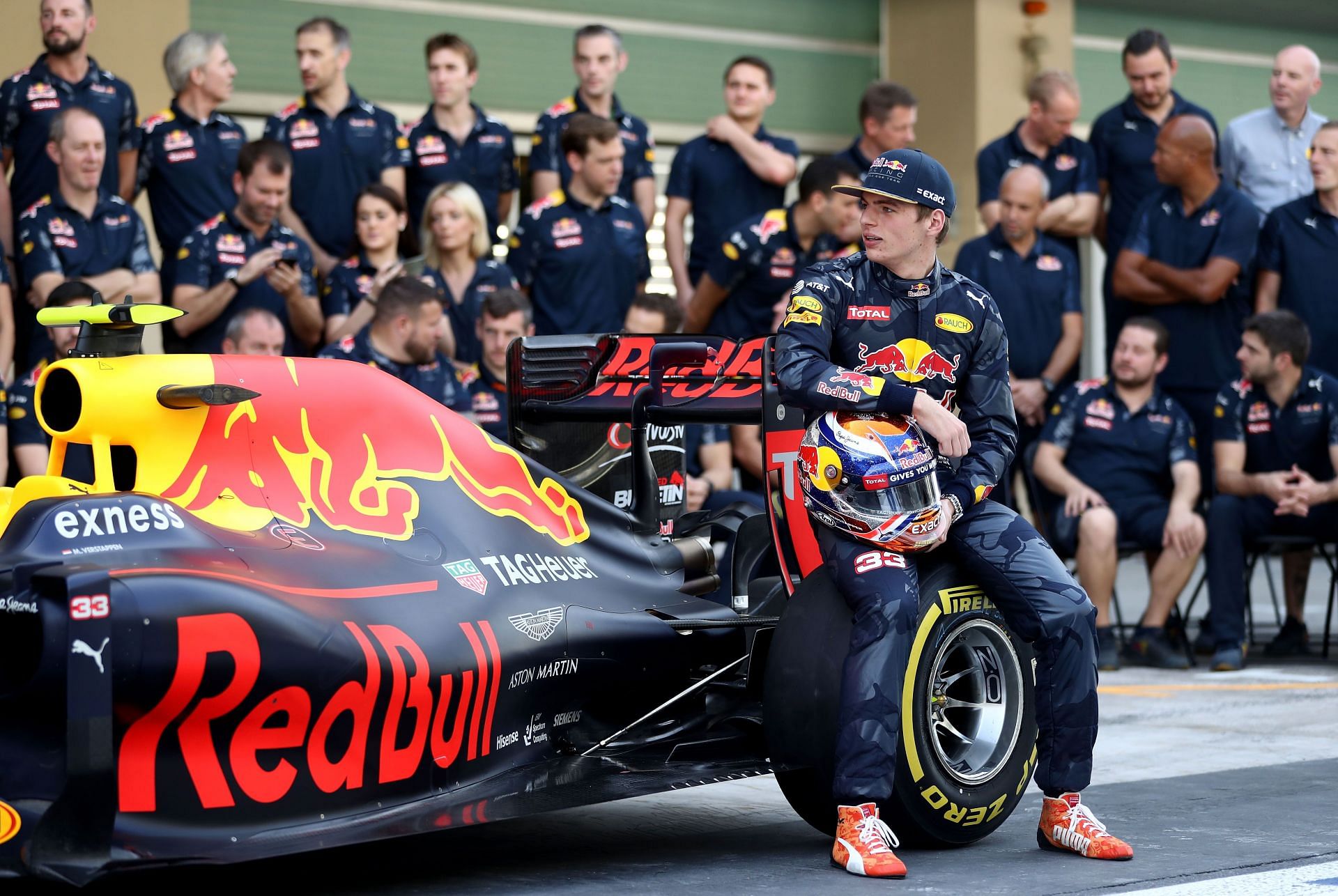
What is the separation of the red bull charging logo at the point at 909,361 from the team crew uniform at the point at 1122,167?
5635 millimetres

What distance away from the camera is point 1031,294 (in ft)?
33.5

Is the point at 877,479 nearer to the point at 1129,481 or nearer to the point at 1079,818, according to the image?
the point at 1079,818

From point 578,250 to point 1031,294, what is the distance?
7.97ft

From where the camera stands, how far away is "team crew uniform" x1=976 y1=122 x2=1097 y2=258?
35.2ft

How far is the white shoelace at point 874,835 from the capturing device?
4902mm

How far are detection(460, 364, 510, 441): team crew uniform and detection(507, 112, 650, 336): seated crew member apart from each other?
94 cm

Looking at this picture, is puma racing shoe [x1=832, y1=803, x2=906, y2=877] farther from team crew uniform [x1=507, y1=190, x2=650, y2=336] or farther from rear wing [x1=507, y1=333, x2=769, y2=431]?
team crew uniform [x1=507, y1=190, x2=650, y2=336]

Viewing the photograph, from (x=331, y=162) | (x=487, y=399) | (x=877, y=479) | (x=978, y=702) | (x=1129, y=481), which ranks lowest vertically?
(x=978, y=702)

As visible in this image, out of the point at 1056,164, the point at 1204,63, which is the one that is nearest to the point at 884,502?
the point at 1056,164

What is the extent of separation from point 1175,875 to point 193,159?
626cm

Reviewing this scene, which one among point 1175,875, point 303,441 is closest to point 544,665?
point 303,441

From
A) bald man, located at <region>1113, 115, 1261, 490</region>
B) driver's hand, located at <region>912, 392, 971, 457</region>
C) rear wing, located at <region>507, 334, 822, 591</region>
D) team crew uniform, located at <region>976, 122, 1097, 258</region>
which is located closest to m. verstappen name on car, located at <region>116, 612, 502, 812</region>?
rear wing, located at <region>507, 334, 822, 591</region>


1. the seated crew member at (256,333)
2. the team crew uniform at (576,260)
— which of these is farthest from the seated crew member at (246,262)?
the team crew uniform at (576,260)

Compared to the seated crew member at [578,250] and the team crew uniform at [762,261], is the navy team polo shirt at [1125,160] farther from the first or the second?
the seated crew member at [578,250]
